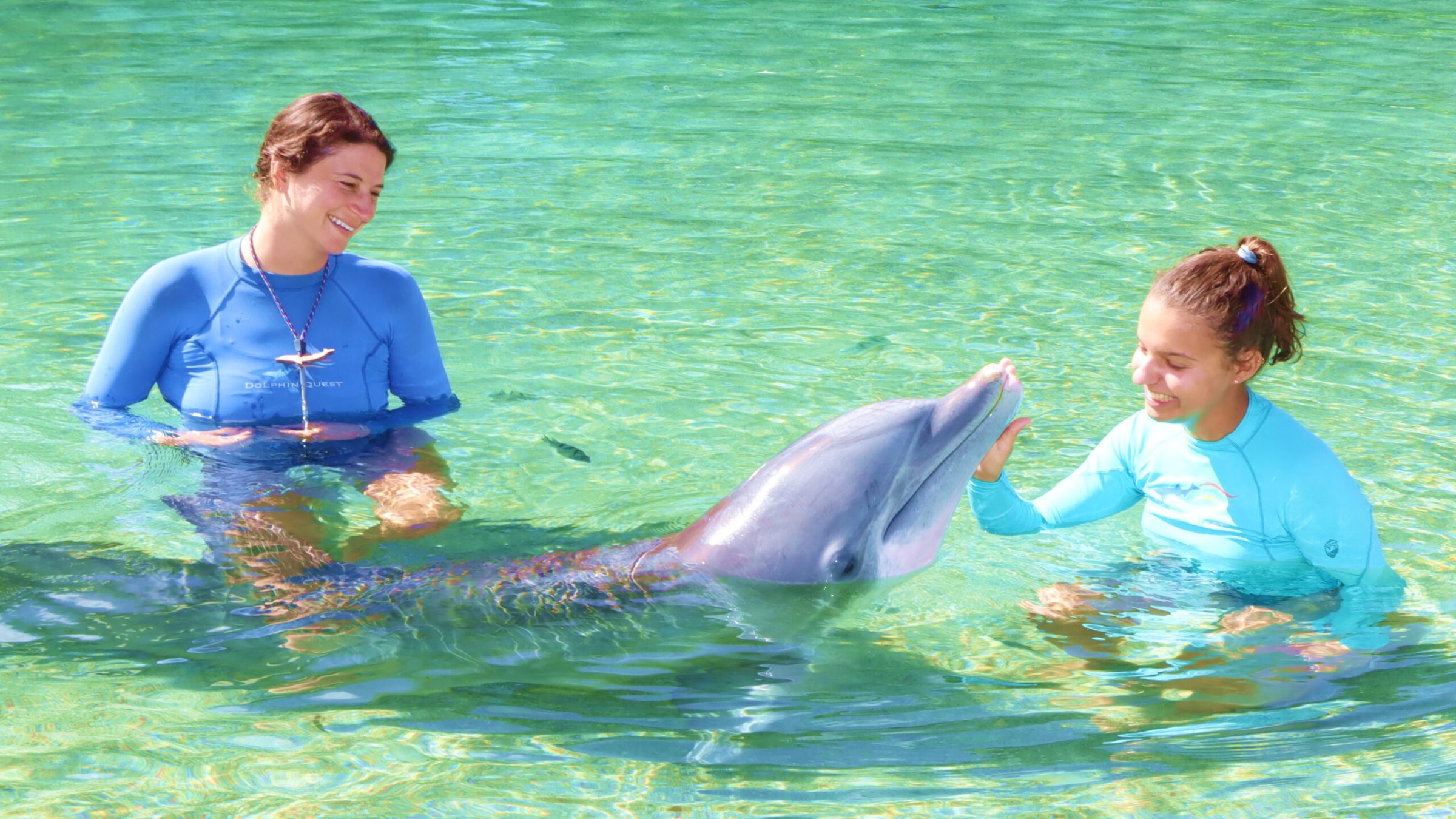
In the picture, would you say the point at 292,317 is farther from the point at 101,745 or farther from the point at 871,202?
the point at 871,202

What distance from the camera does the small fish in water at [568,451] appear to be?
561cm

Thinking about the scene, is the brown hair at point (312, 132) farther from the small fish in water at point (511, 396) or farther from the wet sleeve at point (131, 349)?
the small fish in water at point (511, 396)

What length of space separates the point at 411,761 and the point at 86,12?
12692 millimetres

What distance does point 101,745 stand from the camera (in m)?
3.48

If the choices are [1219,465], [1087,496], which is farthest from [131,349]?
[1219,465]

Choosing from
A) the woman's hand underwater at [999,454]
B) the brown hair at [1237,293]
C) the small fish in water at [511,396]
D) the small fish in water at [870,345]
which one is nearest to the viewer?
the brown hair at [1237,293]

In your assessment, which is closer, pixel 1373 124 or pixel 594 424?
pixel 594 424

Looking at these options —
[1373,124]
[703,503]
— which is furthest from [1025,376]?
[1373,124]

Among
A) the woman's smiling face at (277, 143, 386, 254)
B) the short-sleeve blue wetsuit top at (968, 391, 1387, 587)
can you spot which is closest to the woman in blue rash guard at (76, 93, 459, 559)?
the woman's smiling face at (277, 143, 386, 254)

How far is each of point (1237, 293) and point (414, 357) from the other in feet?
8.86

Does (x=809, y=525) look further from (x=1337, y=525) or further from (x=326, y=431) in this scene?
(x=326, y=431)

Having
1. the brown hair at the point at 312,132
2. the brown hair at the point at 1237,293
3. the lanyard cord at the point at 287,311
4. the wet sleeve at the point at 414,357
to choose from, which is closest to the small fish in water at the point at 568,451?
the wet sleeve at the point at 414,357

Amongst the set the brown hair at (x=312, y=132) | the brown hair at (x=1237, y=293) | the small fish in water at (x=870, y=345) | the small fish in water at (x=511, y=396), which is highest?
the brown hair at (x=312, y=132)

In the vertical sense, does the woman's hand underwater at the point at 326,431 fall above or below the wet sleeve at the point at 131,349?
below
